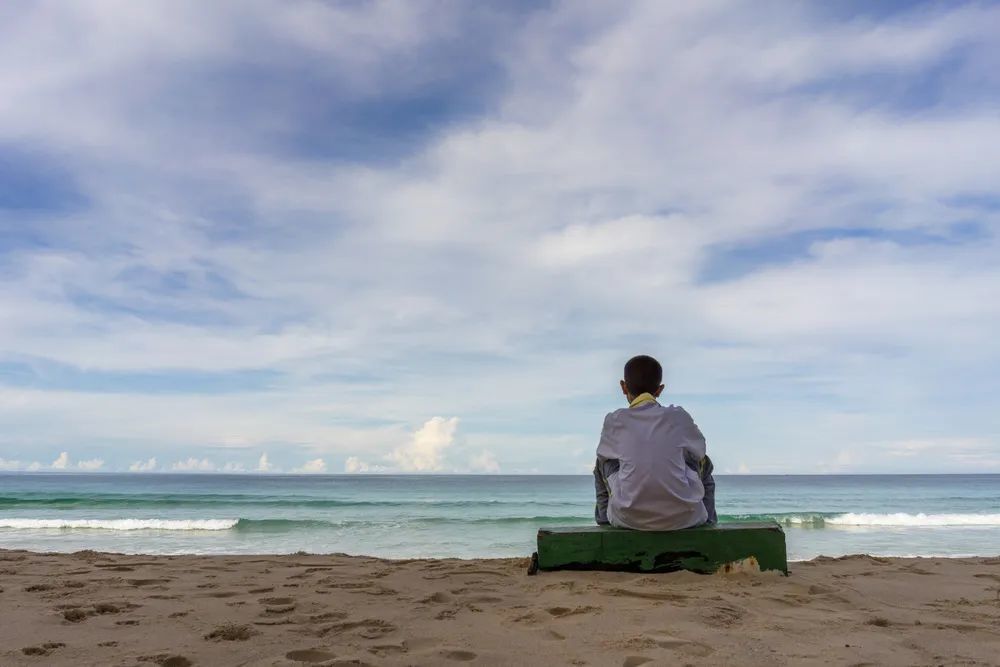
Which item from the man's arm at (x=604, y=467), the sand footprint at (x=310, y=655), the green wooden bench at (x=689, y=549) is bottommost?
the sand footprint at (x=310, y=655)

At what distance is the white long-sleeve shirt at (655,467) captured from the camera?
12.9 ft

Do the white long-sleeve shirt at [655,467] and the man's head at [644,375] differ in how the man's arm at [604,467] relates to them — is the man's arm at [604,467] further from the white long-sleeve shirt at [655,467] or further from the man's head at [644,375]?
the man's head at [644,375]

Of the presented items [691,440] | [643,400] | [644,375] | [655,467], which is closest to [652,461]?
[655,467]

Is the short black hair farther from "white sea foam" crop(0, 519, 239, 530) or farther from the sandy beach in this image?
"white sea foam" crop(0, 519, 239, 530)

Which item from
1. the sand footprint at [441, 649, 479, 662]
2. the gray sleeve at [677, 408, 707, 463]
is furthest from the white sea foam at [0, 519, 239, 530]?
the sand footprint at [441, 649, 479, 662]

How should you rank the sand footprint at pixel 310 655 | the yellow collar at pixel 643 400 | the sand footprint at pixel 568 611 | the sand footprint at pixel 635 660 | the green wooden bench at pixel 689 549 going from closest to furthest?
the sand footprint at pixel 635 660
the sand footprint at pixel 310 655
the sand footprint at pixel 568 611
the green wooden bench at pixel 689 549
the yellow collar at pixel 643 400

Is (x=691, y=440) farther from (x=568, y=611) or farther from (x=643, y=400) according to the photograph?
(x=568, y=611)

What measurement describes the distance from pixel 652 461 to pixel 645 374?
630 millimetres

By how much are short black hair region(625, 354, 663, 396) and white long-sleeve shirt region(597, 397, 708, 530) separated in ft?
0.59

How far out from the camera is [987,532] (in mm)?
12281

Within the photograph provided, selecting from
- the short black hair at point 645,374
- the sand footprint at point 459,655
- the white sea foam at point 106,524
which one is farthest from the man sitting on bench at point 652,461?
the white sea foam at point 106,524

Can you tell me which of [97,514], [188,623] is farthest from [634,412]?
[97,514]

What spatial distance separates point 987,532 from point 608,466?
12.0 meters

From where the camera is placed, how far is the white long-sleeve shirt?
392cm
